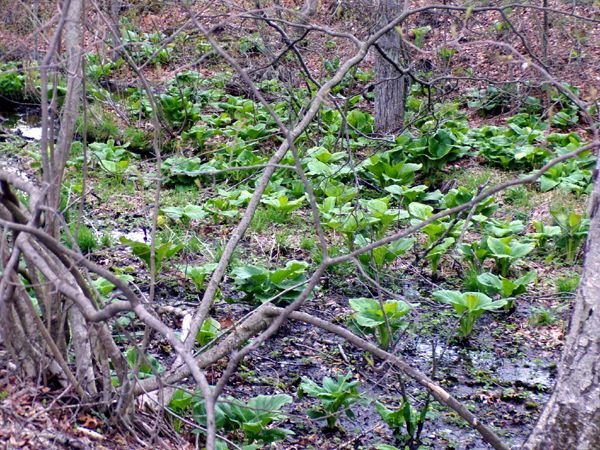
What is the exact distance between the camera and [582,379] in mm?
2920

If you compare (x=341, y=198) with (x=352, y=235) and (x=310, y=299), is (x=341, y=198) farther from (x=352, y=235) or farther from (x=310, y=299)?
(x=310, y=299)

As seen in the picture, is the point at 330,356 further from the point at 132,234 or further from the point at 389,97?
the point at 389,97

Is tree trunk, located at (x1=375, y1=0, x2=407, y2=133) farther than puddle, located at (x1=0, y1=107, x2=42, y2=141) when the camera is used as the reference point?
No

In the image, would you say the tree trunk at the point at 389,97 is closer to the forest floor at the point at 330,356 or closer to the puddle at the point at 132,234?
the forest floor at the point at 330,356

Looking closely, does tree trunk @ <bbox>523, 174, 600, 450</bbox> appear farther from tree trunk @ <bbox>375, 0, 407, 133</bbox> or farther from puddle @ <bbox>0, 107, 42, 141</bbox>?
puddle @ <bbox>0, 107, 42, 141</bbox>

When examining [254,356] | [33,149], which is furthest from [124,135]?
[254,356]

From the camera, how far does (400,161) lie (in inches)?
311

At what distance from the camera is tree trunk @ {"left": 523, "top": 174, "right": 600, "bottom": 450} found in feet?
9.49

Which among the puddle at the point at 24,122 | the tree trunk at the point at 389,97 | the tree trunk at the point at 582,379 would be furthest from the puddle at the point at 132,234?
the tree trunk at the point at 582,379

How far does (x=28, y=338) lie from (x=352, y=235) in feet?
10.7

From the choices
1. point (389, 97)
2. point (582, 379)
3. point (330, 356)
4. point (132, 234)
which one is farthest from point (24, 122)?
point (582, 379)

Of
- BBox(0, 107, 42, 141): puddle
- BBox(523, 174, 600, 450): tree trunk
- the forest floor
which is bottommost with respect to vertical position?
the forest floor

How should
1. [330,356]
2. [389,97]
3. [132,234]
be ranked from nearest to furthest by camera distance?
1. [330,356]
2. [132,234]
3. [389,97]

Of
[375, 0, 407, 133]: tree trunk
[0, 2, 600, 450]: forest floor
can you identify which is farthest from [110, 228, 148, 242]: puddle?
[375, 0, 407, 133]: tree trunk
